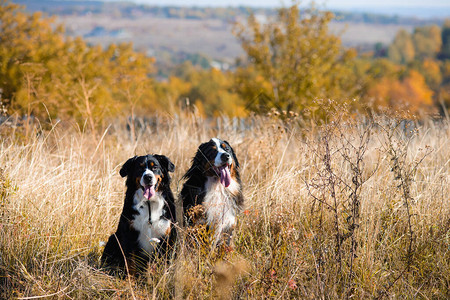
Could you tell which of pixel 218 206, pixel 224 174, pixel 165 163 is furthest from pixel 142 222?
pixel 224 174

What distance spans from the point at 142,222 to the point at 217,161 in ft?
2.66

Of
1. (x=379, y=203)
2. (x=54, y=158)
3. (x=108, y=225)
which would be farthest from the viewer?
(x=54, y=158)

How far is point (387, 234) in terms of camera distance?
11.5 feet

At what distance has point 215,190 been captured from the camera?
362 centimetres

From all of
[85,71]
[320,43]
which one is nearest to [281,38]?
[320,43]

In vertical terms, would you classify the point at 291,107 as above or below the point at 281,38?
below

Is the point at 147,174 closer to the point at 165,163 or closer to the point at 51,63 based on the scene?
the point at 165,163

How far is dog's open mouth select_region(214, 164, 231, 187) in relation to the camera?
3.51m

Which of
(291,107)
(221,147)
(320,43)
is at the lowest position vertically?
(291,107)

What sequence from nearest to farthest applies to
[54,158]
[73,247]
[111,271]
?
[111,271] → [73,247] → [54,158]

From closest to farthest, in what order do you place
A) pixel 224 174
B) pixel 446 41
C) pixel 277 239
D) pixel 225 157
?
1. pixel 277 239
2. pixel 225 157
3. pixel 224 174
4. pixel 446 41

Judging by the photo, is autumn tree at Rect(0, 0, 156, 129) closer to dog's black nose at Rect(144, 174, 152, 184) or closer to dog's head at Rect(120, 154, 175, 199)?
dog's head at Rect(120, 154, 175, 199)

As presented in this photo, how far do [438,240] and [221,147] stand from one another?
2039mm

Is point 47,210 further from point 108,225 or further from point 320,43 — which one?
point 320,43
